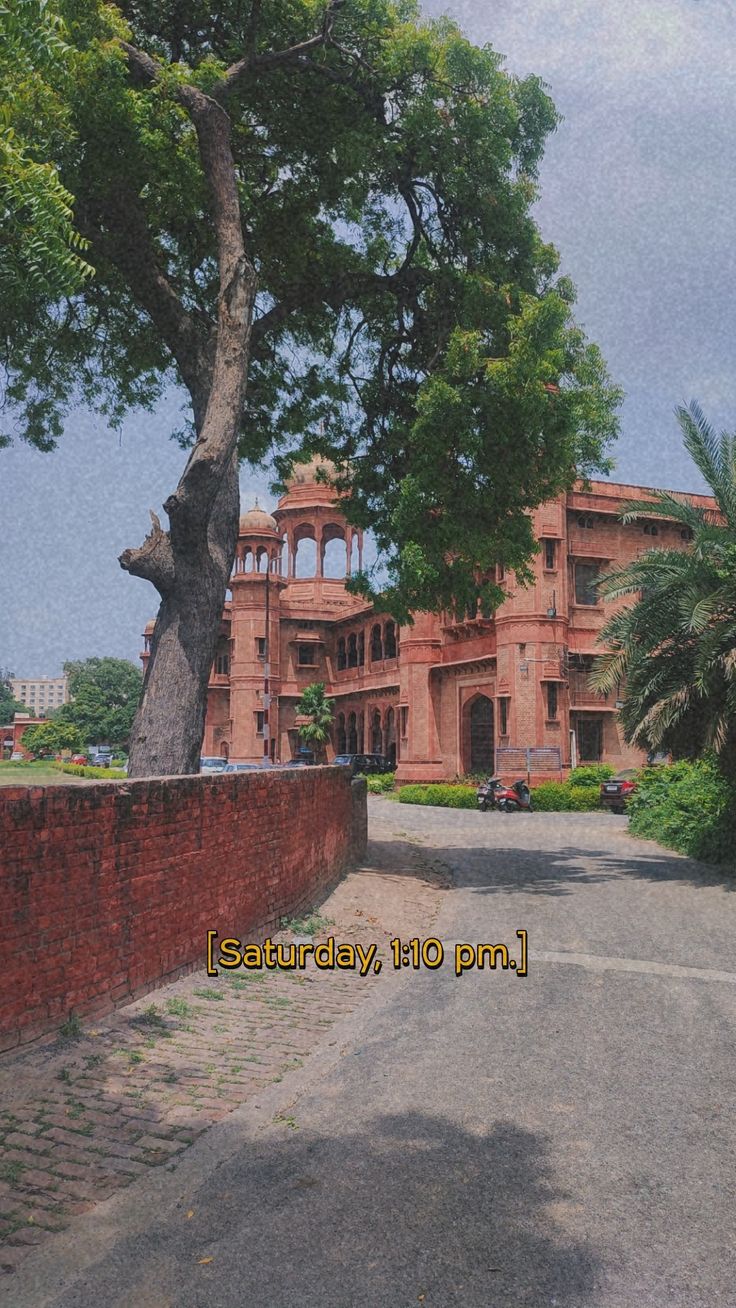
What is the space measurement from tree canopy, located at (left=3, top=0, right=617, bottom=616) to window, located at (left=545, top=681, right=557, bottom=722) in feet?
69.5

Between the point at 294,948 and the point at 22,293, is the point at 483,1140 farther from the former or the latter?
the point at 22,293

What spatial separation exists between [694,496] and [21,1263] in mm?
41877

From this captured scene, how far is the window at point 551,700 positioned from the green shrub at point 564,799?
4.31m

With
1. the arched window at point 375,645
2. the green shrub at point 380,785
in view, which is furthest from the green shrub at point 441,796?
the arched window at point 375,645

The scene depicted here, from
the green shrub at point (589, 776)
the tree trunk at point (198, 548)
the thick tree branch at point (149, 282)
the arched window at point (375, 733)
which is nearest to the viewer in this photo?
the tree trunk at point (198, 548)

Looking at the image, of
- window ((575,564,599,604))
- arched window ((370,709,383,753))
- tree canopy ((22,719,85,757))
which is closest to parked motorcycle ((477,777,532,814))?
window ((575,564,599,604))

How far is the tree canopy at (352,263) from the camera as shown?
13203mm

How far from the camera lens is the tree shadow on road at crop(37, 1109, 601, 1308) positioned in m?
3.22

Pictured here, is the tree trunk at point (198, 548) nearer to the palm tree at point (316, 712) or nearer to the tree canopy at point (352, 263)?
the tree canopy at point (352, 263)

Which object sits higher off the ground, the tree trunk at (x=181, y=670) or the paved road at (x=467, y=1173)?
the tree trunk at (x=181, y=670)

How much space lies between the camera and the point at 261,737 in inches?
2329

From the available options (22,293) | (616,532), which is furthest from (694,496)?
(22,293)

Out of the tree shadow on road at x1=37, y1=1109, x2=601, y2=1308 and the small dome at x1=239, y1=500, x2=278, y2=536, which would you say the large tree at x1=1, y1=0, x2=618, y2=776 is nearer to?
the tree shadow on road at x1=37, y1=1109, x2=601, y2=1308

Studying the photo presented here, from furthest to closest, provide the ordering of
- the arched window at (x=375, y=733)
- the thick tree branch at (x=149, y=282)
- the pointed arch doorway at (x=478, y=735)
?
the arched window at (x=375, y=733) → the pointed arch doorway at (x=478, y=735) → the thick tree branch at (x=149, y=282)
